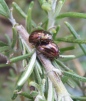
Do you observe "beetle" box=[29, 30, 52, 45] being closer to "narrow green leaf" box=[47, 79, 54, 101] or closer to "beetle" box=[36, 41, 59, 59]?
"beetle" box=[36, 41, 59, 59]

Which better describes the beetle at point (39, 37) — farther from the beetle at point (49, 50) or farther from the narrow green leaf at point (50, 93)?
the narrow green leaf at point (50, 93)

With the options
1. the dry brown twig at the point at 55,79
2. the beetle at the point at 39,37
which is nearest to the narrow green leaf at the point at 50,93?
the dry brown twig at the point at 55,79

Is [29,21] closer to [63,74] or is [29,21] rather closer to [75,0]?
[63,74]

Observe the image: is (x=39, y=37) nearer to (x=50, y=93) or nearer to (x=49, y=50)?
(x=49, y=50)

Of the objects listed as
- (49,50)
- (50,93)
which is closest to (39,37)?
(49,50)

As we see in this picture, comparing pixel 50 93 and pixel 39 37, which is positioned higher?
pixel 39 37
